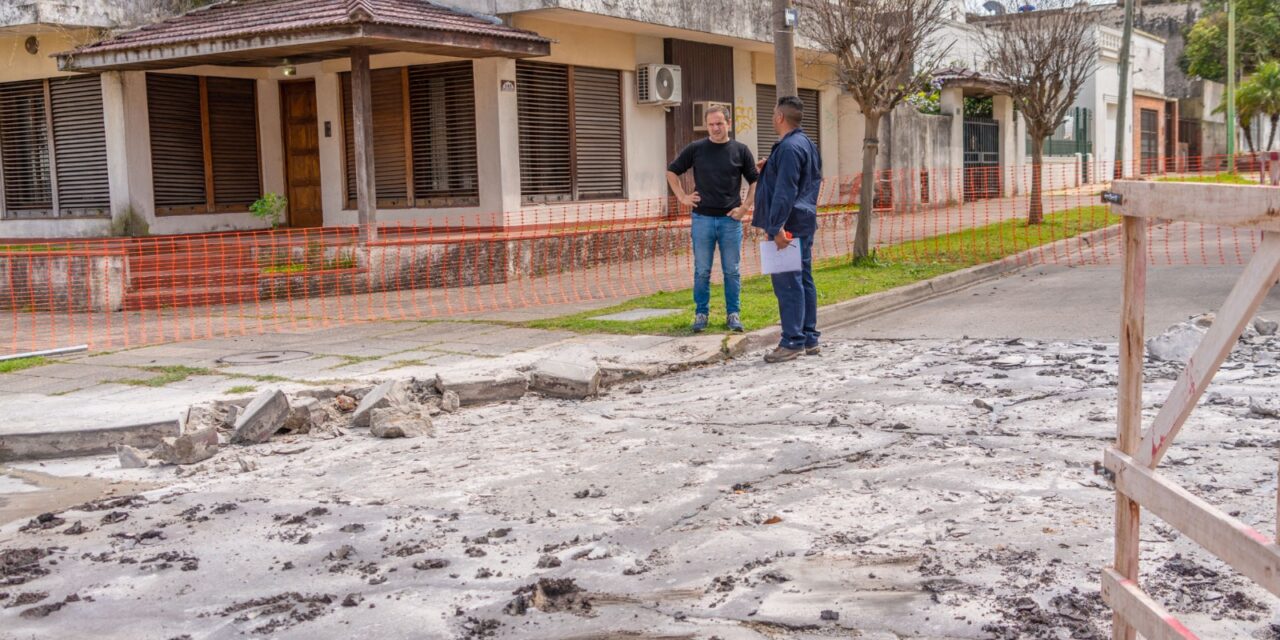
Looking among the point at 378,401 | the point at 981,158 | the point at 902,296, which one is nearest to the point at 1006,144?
the point at 981,158

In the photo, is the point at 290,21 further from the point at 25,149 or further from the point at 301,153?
the point at 25,149

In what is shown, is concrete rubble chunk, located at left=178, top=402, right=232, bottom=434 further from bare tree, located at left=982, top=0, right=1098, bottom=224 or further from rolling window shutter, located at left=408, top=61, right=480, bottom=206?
bare tree, located at left=982, top=0, right=1098, bottom=224

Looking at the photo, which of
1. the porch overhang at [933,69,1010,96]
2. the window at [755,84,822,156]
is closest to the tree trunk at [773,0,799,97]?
the window at [755,84,822,156]

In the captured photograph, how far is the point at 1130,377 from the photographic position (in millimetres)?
3137

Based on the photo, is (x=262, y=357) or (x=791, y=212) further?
(x=262, y=357)

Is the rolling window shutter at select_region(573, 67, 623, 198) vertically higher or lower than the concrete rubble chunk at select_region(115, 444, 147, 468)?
higher

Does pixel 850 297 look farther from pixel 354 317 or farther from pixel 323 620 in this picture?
pixel 323 620

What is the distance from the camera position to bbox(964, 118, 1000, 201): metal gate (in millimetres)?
30812

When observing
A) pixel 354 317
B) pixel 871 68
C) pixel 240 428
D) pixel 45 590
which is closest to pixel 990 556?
pixel 45 590

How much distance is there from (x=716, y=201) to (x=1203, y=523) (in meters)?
8.10

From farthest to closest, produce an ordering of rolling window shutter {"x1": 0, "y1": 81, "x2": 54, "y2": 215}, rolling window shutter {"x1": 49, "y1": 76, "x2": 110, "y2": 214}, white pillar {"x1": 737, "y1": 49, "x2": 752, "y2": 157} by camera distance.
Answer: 1. white pillar {"x1": 737, "y1": 49, "x2": 752, "y2": 157}
2. rolling window shutter {"x1": 0, "y1": 81, "x2": 54, "y2": 215}
3. rolling window shutter {"x1": 49, "y1": 76, "x2": 110, "y2": 214}

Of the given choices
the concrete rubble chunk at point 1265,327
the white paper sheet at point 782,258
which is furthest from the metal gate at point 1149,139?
the white paper sheet at point 782,258

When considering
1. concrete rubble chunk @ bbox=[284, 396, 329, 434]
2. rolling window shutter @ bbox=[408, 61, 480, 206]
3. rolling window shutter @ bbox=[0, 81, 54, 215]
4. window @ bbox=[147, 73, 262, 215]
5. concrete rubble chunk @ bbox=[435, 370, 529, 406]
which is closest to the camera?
concrete rubble chunk @ bbox=[284, 396, 329, 434]

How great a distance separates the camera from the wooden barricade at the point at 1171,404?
246 cm
